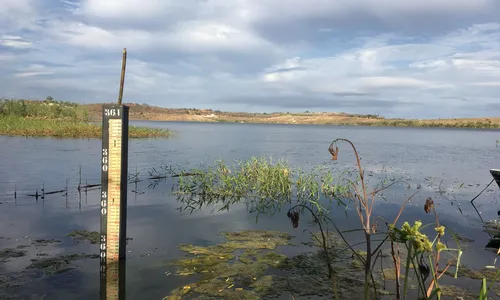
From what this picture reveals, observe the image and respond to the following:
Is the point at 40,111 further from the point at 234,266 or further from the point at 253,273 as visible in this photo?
the point at 253,273

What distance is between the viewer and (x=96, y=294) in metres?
4.40

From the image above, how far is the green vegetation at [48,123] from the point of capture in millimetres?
27078

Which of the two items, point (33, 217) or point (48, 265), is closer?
point (48, 265)

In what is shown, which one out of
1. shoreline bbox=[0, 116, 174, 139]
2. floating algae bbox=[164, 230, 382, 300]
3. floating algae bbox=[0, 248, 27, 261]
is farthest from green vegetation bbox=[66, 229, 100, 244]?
shoreline bbox=[0, 116, 174, 139]

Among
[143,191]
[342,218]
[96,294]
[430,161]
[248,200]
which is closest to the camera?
[96,294]

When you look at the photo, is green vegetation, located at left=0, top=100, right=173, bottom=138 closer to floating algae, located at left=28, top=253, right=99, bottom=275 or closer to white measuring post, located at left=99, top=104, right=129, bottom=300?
floating algae, located at left=28, top=253, right=99, bottom=275

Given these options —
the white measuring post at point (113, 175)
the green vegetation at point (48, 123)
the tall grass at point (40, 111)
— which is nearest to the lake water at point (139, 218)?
the white measuring post at point (113, 175)

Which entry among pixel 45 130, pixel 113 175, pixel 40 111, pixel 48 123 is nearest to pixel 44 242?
pixel 113 175

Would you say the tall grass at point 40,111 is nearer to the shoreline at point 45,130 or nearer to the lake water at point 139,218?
the shoreline at point 45,130

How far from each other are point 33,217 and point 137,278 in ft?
12.8

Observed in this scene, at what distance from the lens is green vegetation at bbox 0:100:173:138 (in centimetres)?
2708

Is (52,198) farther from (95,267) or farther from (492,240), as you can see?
(492,240)

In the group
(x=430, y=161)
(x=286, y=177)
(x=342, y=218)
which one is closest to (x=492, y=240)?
(x=342, y=218)

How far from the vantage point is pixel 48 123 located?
2947 centimetres
